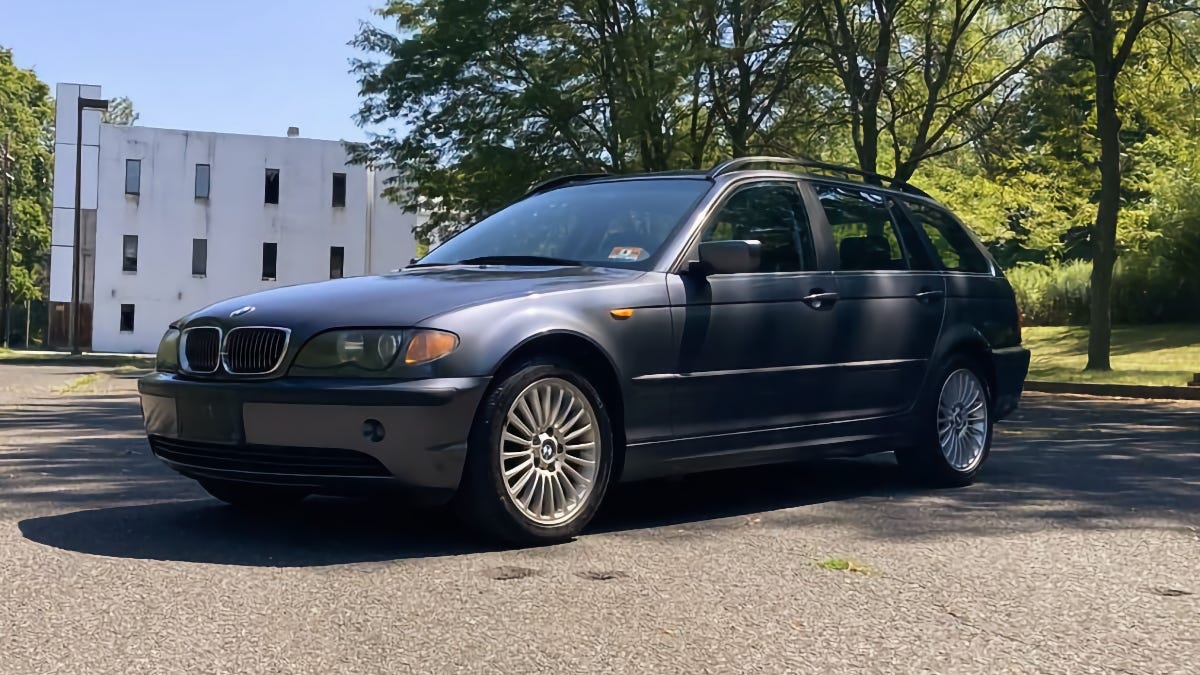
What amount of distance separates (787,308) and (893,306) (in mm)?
917

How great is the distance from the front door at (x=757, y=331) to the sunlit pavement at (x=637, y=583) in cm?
47

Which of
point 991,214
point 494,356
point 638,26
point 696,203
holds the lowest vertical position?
point 494,356

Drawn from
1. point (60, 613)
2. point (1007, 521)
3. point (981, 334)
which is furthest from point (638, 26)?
point (60, 613)

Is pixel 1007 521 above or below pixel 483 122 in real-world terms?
below

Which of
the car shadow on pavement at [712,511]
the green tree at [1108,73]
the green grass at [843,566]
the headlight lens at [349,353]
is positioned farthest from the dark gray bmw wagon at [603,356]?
the green tree at [1108,73]

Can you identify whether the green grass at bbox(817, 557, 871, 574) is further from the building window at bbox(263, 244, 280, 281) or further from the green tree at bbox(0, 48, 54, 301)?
the green tree at bbox(0, 48, 54, 301)

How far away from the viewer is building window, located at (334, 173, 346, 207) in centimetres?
5825

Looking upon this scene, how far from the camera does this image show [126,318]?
56.6 m

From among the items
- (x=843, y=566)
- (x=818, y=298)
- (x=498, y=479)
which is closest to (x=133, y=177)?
(x=818, y=298)

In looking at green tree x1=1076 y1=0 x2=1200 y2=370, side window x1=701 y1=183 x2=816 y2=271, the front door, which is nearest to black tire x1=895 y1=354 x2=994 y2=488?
the front door

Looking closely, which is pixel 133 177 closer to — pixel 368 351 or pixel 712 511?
pixel 712 511

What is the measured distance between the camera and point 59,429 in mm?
11617

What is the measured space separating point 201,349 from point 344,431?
88 centimetres

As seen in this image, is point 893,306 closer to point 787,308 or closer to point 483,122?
point 787,308
